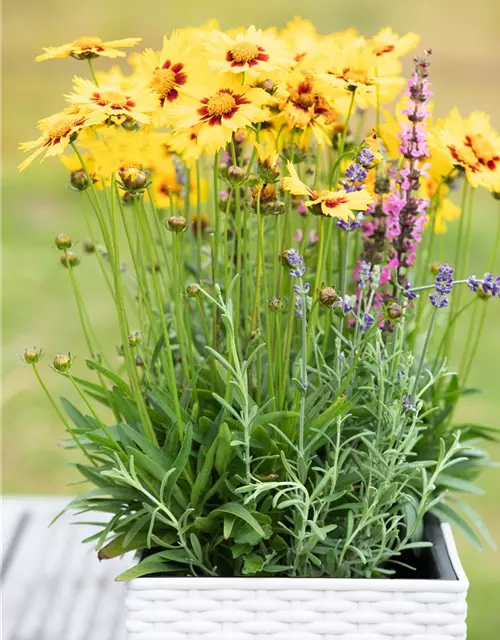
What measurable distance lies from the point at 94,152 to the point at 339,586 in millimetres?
364

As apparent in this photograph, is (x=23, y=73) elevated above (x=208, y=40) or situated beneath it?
situated beneath

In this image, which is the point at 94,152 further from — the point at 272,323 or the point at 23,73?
the point at 23,73

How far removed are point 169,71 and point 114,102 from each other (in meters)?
0.09

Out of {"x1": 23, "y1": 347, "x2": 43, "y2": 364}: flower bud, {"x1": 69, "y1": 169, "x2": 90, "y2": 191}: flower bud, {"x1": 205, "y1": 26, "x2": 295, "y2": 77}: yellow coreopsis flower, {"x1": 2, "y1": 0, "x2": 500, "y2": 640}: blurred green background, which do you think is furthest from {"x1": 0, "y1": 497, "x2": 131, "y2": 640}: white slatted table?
{"x1": 205, "y1": 26, "x2": 295, "y2": 77}: yellow coreopsis flower

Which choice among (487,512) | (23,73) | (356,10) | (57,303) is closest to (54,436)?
(57,303)

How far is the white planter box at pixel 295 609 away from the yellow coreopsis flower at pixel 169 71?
34cm

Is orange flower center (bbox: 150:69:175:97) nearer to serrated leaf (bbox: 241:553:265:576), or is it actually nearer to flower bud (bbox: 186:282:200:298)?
flower bud (bbox: 186:282:200:298)

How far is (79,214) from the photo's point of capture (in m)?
2.82

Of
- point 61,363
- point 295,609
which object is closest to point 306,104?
point 61,363

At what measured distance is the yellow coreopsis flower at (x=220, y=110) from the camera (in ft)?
2.02

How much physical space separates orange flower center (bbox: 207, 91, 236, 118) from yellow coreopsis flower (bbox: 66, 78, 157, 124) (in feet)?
0.13

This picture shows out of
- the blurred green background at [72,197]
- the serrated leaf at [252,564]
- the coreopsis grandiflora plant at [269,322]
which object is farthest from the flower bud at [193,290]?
the blurred green background at [72,197]

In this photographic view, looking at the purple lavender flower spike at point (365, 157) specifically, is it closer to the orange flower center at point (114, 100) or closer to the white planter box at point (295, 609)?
the orange flower center at point (114, 100)

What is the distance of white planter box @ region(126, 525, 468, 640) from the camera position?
671 mm
